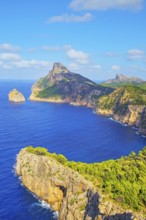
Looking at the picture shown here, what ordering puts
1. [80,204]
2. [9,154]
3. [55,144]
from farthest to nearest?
[55,144] → [9,154] → [80,204]

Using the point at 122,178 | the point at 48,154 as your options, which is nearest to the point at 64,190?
the point at 48,154

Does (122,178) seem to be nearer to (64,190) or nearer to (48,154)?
(64,190)

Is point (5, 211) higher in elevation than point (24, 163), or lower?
lower

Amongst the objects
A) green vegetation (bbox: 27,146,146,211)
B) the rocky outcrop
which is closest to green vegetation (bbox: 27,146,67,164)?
green vegetation (bbox: 27,146,146,211)

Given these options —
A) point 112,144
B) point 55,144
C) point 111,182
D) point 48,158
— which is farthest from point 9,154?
point 111,182

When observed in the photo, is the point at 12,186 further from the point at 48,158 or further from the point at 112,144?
the point at 112,144

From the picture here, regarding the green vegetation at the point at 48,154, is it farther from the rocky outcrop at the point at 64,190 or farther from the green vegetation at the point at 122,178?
the rocky outcrop at the point at 64,190

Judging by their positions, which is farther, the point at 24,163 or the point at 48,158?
the point at 24,163

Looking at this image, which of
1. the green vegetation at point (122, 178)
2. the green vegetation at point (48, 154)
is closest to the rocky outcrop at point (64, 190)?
the green vegetation at point (48, 154)
